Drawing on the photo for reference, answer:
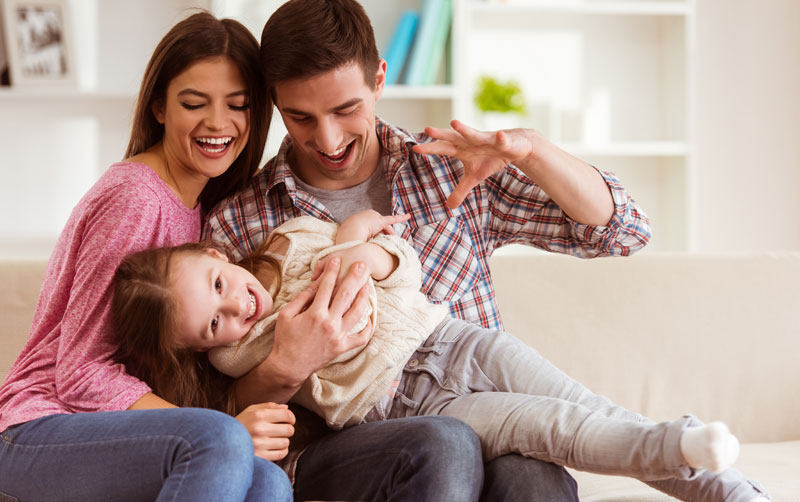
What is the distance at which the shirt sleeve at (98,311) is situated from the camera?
137 centimetres

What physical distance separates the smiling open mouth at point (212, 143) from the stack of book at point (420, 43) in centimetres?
146

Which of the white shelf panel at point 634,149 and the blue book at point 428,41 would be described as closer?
the blue book at point 428,41

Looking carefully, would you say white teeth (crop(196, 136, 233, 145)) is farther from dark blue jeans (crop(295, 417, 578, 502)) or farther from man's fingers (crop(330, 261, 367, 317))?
dark blue jeans (crop(295, 417, 578, 502))

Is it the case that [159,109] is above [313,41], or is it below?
below

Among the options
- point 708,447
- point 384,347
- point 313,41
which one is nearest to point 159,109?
point 313,41

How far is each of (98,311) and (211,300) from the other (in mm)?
192

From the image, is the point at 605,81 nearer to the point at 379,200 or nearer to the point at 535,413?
the point at 379,200

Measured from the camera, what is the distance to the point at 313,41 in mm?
1601

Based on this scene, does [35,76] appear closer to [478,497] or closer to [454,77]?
[454,77]

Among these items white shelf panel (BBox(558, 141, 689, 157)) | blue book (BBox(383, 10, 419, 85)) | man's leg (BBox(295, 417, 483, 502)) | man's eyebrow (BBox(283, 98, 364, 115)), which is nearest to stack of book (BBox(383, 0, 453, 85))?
→ blue book (BBox(383, 10, 419, 85))

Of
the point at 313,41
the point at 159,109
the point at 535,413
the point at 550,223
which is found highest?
the point at 313,41

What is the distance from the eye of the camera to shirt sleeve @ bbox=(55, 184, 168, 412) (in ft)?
4.50

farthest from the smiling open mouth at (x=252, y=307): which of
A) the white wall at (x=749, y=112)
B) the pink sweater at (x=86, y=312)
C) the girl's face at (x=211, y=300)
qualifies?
Answer: the white wall at (x=749, y=112)

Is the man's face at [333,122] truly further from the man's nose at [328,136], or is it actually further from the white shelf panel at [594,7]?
the white shelf panel at [594,7]
